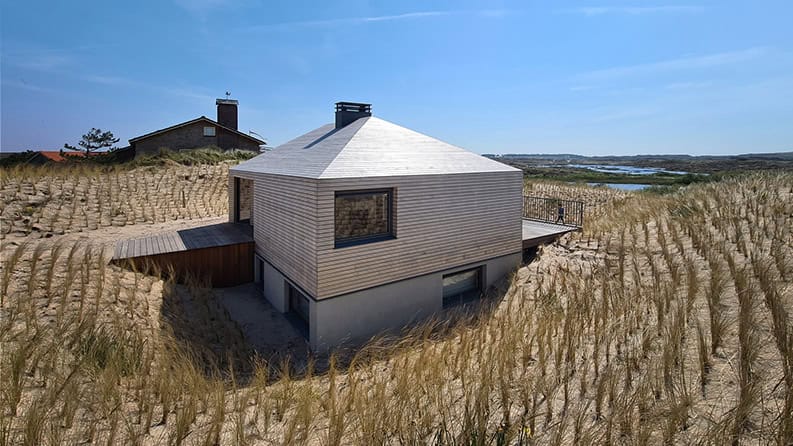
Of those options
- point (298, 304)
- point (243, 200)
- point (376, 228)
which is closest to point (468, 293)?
point (376, 228)

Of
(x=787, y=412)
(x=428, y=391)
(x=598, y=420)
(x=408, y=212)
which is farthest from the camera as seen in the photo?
(x=408, y=212)

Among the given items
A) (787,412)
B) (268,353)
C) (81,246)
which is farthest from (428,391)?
(81,246)

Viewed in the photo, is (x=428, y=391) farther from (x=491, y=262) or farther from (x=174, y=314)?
(x=491, y=262)

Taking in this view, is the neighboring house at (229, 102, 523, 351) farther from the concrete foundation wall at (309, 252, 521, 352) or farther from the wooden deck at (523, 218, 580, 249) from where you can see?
the wooden deck at (523, 218, 580, 249)

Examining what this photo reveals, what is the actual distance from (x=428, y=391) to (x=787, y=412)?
9.86ft

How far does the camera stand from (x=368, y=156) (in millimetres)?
8820

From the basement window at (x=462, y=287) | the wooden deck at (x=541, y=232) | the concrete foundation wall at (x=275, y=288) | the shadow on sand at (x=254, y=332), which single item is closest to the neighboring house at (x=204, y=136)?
the shadow on sand at (x=254, y=332)

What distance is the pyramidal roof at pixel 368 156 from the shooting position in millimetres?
8195

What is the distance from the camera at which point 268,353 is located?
7.56 metres

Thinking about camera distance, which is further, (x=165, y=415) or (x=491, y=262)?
(x=491, y=262)

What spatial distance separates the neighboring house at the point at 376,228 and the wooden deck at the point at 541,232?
2.93 feet

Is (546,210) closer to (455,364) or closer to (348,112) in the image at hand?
(348,112)

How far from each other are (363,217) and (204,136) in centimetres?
2256

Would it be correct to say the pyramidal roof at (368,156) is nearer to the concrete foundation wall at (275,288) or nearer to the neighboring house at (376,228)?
the neighboring house at (376,228)
